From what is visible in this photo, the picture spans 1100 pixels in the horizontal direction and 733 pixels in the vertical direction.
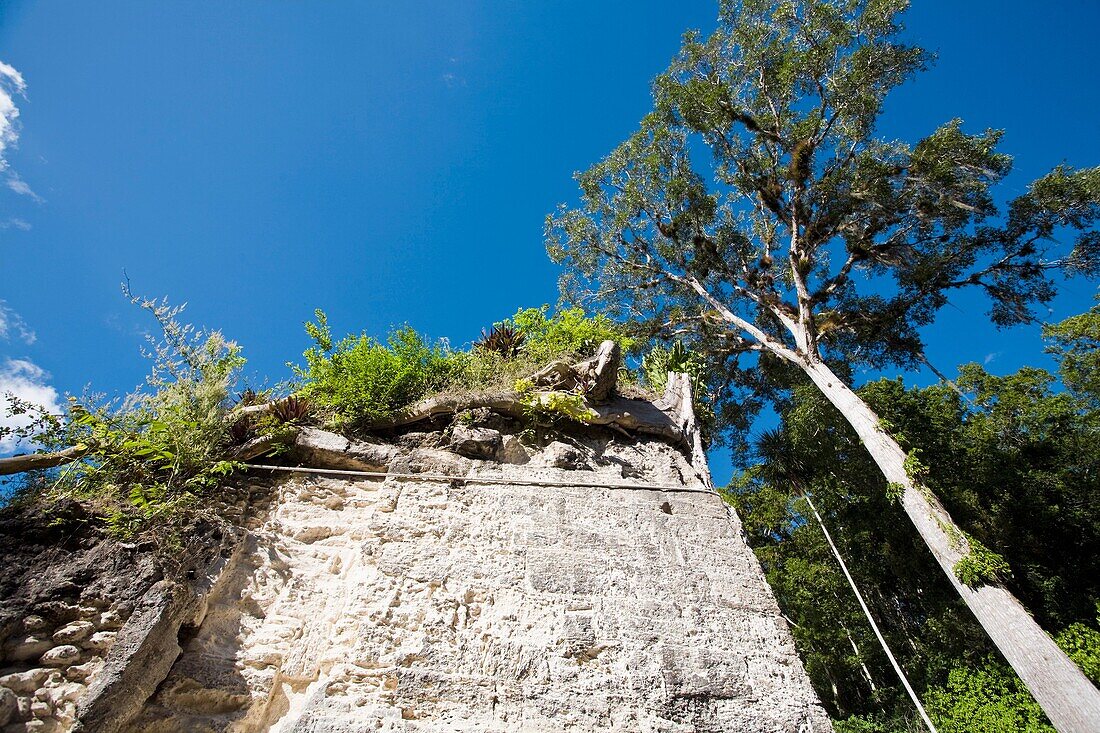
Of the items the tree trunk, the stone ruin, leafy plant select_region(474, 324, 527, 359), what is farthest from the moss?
leafy plant select_region(474, 324, 527, 359)

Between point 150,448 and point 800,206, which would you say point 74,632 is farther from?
point 800,206

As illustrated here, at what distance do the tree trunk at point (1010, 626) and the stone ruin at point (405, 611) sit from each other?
2.87 meters

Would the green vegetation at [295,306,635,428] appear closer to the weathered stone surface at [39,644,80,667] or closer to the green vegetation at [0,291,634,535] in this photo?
the green vegetation at [0,291,634,535]

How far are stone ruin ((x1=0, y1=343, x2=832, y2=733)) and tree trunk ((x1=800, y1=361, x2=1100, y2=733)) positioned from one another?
2.87 meters

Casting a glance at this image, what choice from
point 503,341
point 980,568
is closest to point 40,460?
point 503,341

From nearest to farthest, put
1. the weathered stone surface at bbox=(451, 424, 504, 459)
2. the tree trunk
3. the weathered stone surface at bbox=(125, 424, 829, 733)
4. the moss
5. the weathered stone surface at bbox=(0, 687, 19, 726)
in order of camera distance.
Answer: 1. the weathered stone surface at bbox=(0, 687, 19, 726)
2. the weathered stone surface at bbox=(125, 424, 829, 733)
3. the tree trunk
4. the weathered stone surface at bbox=(451, 424, 504, 459)
5. the moss

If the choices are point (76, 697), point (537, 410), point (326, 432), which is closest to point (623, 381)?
point (537, 410)

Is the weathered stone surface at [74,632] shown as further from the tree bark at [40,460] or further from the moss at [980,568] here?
the moss at [980,568]

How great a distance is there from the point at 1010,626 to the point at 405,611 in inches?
231

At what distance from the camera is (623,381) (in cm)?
684

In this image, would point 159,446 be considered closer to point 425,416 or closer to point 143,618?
point 143,618

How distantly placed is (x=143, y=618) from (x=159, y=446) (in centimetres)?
136

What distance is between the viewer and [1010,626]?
5.09 metres

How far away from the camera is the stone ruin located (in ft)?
10.2
